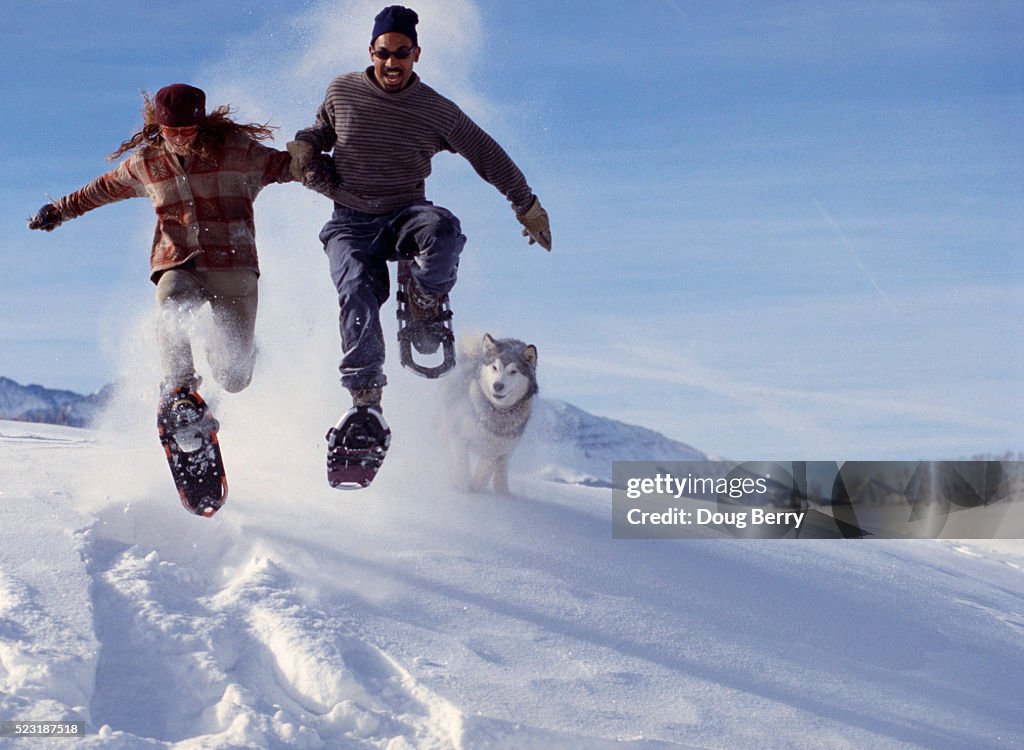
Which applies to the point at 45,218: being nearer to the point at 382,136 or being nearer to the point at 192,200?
the point at 192,200

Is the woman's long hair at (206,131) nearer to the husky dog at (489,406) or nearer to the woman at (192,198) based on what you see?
the woman at (192,198)

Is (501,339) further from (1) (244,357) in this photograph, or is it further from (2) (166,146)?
(2) (166,146)

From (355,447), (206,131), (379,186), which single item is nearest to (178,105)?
(206,131)

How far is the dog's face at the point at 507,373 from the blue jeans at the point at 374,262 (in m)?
2.99

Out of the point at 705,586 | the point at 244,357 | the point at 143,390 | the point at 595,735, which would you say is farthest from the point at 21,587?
the point at 705,586

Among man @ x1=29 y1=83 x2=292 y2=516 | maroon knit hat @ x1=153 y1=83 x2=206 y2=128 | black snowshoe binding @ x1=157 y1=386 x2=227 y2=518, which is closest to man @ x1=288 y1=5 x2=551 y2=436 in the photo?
man @ x1=29 y1=83 x2=292 y2=516

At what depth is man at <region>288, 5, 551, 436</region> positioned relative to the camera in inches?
295

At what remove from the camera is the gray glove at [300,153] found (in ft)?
24.8

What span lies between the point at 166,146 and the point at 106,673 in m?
3.69

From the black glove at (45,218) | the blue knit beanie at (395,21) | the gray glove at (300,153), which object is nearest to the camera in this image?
the blue knit beanie at (395,21)

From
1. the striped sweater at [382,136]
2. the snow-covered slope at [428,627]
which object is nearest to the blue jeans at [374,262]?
the striped sweater at [382,136]

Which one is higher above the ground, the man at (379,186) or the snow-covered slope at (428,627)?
the man at (379,186)

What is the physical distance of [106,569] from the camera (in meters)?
8.70

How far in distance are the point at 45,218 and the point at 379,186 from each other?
2622 mm
